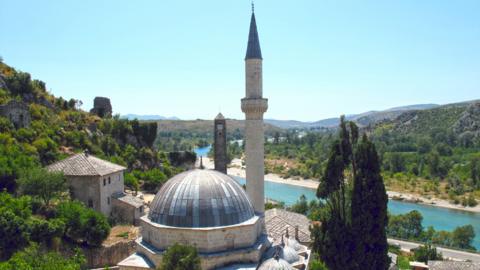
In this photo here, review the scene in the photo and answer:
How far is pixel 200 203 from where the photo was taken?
46.2ft

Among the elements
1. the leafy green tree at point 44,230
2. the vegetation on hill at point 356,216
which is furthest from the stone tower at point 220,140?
the leafy green tree at point 44,230

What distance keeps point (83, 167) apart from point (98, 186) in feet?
5.37

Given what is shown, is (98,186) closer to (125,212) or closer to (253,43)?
(125,212)

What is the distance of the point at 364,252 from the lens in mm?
16922

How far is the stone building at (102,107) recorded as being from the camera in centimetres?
5320

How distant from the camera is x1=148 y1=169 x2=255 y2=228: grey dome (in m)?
13.9

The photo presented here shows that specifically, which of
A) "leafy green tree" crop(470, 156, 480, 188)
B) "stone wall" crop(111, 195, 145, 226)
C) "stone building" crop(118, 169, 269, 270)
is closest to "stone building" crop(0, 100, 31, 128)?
"stone wall" crop(111, 195, 145, 226)

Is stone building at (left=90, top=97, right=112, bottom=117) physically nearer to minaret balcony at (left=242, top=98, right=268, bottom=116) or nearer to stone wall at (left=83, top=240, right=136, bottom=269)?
stone wall at (left=83, top=240, right=136, bottom=269)

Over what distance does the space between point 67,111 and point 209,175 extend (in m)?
34.6

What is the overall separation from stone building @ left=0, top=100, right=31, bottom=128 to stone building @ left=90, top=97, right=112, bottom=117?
62.7 ft

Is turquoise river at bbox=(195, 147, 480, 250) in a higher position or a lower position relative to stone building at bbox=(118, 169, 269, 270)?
lower

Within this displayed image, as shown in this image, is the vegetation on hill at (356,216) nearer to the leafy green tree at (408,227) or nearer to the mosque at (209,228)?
the mosque at (209,228)

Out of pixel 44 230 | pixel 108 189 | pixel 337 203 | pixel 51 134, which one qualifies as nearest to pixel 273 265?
pixel 337 203

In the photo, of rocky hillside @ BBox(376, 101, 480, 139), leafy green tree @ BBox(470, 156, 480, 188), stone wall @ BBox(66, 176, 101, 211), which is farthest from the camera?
rocky hillside @ BBox(376, 101, 480, 139)
